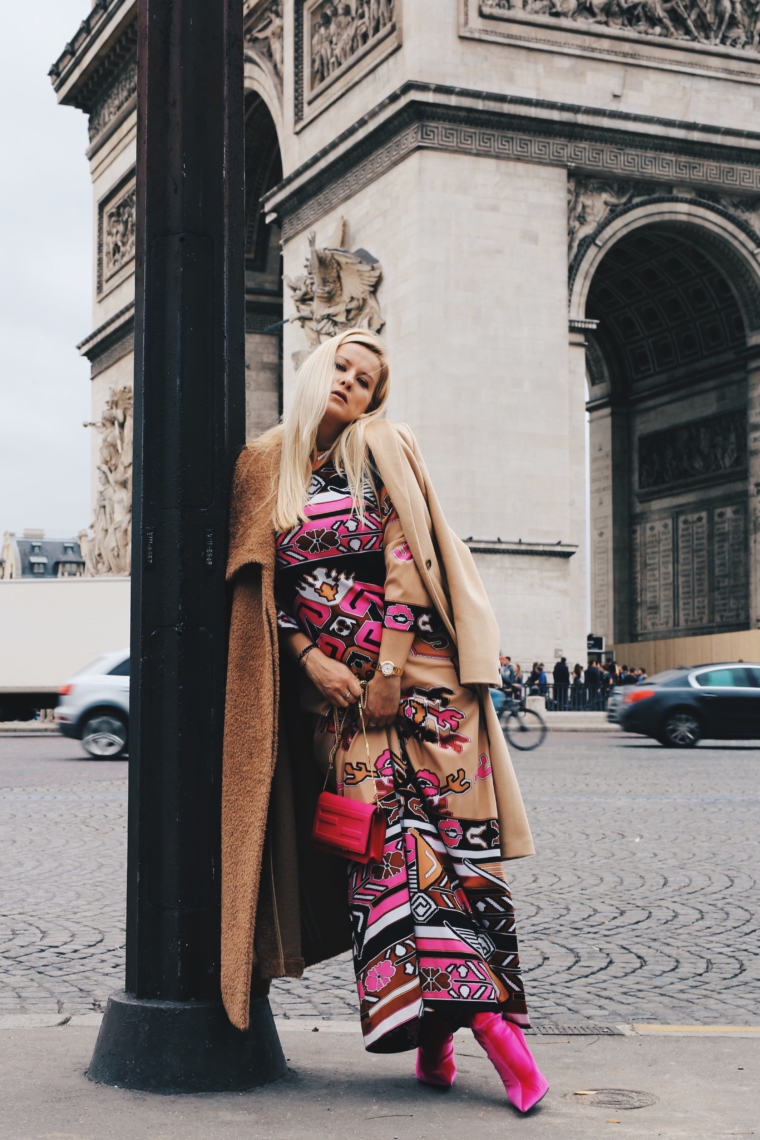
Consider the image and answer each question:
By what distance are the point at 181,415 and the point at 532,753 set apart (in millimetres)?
16297

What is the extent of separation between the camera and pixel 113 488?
140 feet

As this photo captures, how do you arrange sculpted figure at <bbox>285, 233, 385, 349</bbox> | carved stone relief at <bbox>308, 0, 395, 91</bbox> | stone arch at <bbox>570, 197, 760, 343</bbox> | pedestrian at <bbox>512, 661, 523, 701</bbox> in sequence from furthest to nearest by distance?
stone arch at <bbox>570, 197, 760, 343</bbox> → carved stone relief at <bbox>308, 0, 395, 91</bbox> → sculpted figure at <bbox>285, 233, 385, 349</bbox> → pedestrian at <bbox>512, 661, 523, 701</bbox>

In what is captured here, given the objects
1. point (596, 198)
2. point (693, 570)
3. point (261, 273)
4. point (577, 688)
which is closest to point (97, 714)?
point (577, 688)

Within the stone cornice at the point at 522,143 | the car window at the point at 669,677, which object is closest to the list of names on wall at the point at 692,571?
the stone cornice at the point at 522,143

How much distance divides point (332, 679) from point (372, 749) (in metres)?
0.20

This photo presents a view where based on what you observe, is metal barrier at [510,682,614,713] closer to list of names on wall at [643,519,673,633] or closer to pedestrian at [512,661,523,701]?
pedestrian at [512,661,523,701]

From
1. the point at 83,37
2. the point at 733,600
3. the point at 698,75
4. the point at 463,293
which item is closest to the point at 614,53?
the point at 698,75

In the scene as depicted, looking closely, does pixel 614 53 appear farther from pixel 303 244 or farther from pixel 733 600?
pixel 733 600

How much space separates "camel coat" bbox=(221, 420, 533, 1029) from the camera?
370 centimetres

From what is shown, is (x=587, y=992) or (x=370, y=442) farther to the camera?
(x=587, y=992)

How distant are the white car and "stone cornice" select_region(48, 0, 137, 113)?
27429mm

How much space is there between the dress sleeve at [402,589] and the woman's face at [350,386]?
0.31 metres

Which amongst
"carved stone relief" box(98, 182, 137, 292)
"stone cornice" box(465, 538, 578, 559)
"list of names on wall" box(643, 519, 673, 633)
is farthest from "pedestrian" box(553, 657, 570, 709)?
"carved stone relief" box(98, 182, 137, 292)

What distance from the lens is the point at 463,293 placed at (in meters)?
27.9
